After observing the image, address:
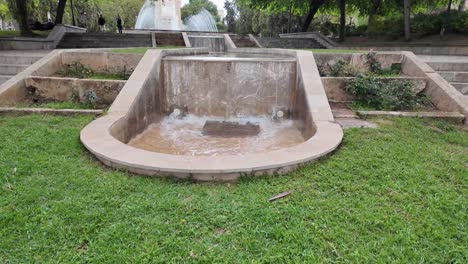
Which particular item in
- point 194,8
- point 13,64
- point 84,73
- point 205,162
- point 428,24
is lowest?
point 205,162

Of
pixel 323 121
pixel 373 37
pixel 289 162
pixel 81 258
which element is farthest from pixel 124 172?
pixel 373 37

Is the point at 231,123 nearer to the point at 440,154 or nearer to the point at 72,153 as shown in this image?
the point at 72,153

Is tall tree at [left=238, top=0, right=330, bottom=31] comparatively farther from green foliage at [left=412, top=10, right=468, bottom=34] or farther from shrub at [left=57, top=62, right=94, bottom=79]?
shrub at [left=57, top=62, right=94, bottom=79]

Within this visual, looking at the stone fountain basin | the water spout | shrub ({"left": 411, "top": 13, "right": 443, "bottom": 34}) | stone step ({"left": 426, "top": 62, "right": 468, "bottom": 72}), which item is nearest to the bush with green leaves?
the stone fountain basin

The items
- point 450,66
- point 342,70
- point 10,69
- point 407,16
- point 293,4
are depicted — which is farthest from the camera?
point 293,4

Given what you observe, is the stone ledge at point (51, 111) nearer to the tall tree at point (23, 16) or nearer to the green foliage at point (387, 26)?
the tall tree at point (23, 16)

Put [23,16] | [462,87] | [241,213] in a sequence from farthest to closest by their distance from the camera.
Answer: [23,16]
[462,87]
[241,213]

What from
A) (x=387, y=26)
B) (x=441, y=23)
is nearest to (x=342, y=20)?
(x=387, y=26)

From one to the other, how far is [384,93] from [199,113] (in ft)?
12.3

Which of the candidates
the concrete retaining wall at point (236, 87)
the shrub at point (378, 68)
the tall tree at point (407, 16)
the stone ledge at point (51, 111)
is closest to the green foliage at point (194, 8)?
the tall tree at point (407, 16)

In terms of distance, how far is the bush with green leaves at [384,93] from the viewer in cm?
579

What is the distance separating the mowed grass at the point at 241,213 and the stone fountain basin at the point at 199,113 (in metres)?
0.14

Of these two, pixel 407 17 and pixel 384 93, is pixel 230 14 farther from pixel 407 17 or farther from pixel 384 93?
pixel 384 93

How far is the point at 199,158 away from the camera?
3434 millimetres
